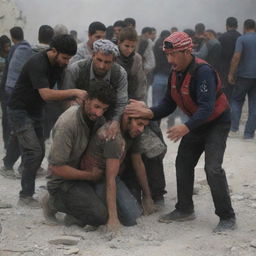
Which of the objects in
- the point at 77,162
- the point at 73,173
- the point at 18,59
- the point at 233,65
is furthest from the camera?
the point at 233,65

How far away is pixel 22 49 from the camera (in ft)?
21.1

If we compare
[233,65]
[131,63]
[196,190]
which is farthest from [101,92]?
[233,65]

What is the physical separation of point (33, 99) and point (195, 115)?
1.66m

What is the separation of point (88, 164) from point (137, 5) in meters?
12.7

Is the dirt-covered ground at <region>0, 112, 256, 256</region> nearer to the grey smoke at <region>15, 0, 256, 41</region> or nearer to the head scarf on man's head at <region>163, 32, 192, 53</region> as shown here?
the head scarf on man's head at <region>163, 32, 192, 53</region>

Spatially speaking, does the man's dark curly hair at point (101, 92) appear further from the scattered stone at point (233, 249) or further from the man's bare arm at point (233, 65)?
the man's bare arm at point (233, 65)

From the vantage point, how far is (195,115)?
4.40 m

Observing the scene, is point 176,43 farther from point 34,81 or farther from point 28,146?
point 28,146

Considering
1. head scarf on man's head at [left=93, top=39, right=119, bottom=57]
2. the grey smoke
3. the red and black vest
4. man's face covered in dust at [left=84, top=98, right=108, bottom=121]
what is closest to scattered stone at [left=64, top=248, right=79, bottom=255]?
man's face covered in dust at [left=84, top=98, right=108, bottom=121]

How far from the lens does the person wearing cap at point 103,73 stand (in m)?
4.76

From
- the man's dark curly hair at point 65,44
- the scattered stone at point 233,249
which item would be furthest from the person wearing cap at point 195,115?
the man's dark curly hair at point 65,44

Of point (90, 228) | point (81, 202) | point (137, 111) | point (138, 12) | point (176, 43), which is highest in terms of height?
point (138, 12)

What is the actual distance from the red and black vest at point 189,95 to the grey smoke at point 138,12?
10538 millimetres

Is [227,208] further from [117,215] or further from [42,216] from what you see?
[42,216]
